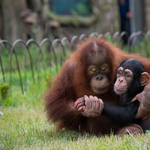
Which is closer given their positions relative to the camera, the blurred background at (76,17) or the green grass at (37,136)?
the green grass at (37,136)

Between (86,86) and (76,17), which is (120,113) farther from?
(76,17)

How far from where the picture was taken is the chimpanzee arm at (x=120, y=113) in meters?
3.01

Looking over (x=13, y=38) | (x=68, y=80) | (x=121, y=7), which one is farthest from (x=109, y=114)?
(x=121, y=7)

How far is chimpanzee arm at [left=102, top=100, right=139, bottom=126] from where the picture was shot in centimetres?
301

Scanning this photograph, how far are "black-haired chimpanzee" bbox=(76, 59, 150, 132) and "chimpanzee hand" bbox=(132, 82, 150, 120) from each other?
5 centimetres

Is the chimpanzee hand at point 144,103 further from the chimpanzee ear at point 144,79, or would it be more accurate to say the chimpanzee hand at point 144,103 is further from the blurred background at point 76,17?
the blurred background at point 76,17

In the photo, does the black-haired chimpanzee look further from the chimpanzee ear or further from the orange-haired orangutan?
the orange-haired orangutan

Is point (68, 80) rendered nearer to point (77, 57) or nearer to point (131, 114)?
point (77, 57)

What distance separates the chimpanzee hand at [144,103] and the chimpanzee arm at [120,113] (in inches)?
2.4

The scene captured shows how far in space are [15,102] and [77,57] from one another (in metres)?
1.91

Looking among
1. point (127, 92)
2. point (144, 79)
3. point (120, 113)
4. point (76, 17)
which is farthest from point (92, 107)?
point (76, 17)

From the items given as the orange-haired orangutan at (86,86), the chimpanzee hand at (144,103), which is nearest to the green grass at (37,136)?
the orange-haired orangutan at (86,86)

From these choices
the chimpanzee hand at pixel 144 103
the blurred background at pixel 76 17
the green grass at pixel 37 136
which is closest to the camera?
the green grass at pixel 37 136

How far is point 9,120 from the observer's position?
3.96 meters
